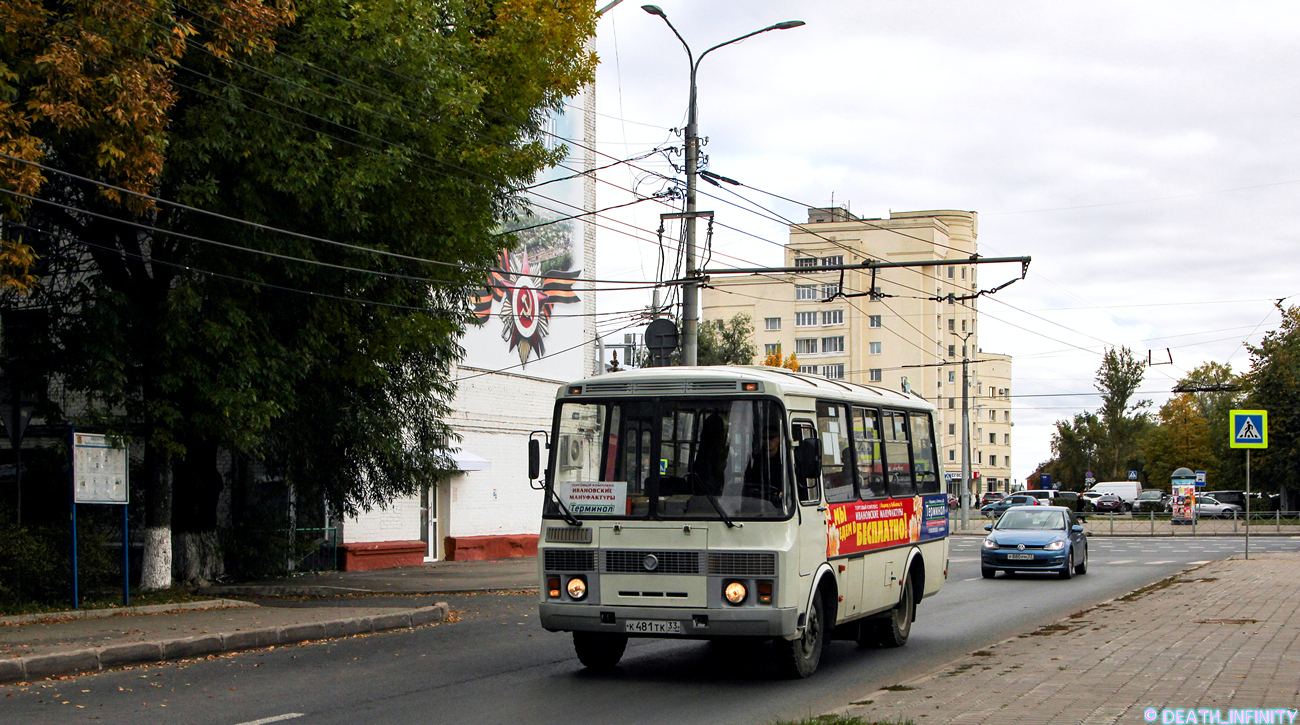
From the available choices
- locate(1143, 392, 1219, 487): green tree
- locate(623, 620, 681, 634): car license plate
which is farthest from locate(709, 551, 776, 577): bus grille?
locate(1143, 392, 1219, 487): green tree

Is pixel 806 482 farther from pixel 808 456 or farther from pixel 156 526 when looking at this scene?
pixel 156 526

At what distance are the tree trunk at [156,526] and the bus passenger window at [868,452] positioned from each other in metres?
11.2

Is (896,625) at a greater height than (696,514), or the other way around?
(696,514)

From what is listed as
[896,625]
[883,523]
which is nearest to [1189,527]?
[896,625]

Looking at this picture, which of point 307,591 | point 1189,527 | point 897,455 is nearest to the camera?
point 897,455

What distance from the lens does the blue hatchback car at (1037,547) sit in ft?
84.0

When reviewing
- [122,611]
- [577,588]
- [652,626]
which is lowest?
[122,611]

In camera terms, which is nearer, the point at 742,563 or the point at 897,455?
the point at 742,563

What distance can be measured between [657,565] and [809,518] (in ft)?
4.68

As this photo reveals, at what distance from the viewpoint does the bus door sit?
35.4 ft

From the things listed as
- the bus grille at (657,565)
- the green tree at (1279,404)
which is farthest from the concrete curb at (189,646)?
the green tree at (1279,404)

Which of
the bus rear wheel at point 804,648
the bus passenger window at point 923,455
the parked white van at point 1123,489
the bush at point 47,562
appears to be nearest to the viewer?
the bus rear wheel at point 804,648

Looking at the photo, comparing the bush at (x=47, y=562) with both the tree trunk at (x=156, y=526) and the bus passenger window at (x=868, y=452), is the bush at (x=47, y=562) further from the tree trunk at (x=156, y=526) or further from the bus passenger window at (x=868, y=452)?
the bus passenger window at (x=868, y=452)

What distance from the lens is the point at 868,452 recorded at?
12977 millimetres
